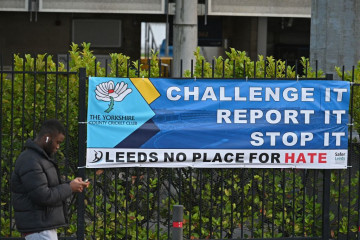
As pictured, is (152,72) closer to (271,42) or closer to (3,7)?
(3,7)

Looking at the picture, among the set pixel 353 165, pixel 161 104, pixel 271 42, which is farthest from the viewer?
pixel 271 42

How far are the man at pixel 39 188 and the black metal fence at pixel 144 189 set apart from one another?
2.41 metres

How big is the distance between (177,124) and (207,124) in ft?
1.14

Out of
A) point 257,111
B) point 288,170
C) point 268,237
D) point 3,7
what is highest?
point 3,7

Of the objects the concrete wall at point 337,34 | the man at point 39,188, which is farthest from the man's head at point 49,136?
the concrete wall at point 337,34

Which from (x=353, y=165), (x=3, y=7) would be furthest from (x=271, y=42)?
(x=353, y=165)

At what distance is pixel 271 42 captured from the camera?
41.2 m

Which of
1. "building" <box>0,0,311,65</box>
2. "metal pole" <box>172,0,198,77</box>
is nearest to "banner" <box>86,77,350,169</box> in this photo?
"metal pole" <box>172,0,198,77</box>

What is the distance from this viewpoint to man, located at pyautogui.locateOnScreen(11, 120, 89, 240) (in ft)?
22.5

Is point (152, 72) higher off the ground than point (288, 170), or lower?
higher

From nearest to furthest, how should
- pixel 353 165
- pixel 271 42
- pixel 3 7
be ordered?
pixel 353 165 → pixel 3 7 → pixel 271 42

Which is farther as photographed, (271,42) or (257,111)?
(271,42)

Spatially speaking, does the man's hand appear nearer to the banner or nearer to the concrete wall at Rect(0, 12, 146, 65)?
the banner

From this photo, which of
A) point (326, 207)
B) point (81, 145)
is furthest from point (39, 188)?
point (326, 207)
